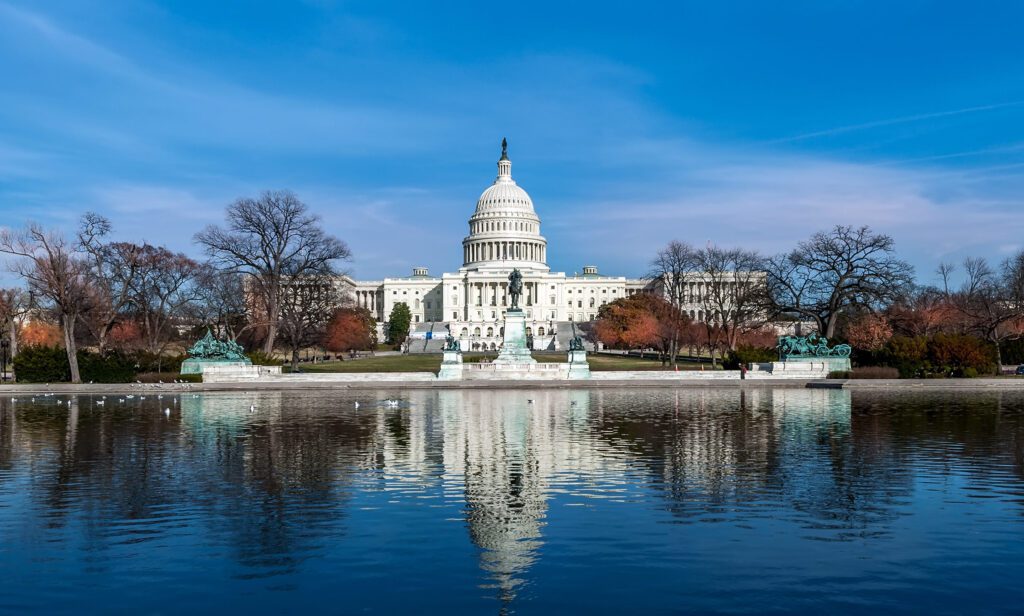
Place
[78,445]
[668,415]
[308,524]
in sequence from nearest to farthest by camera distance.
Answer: [308,524] < [78,445] < [668,415]

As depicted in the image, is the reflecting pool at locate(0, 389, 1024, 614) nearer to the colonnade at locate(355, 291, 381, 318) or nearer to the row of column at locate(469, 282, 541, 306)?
the row of column at locate(469, 282, 541, 306)

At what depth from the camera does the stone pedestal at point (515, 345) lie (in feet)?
167

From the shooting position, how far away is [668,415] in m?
28.5

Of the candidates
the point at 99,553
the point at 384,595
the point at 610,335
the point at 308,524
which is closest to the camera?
the point at 384,595

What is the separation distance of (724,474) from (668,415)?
39.6 ft

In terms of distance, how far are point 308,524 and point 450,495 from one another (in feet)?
9.06

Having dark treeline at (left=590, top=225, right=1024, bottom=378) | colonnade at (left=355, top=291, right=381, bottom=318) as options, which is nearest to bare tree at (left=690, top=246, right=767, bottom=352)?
dark treeline at (left=590, top=225, right=1024, bottom=378)

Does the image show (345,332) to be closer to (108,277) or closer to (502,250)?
(108,277)

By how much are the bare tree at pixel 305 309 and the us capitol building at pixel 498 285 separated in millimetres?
78084

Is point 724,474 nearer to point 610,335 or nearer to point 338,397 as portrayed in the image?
point 338,397

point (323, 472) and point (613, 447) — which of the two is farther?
point (613, 447)

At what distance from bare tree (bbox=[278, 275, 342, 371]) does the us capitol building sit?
78084 mm

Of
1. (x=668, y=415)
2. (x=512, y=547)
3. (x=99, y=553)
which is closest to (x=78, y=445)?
(x=99, y=553)

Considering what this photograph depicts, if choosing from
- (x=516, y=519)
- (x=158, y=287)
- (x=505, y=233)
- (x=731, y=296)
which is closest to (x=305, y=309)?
(x=158, y=287)
